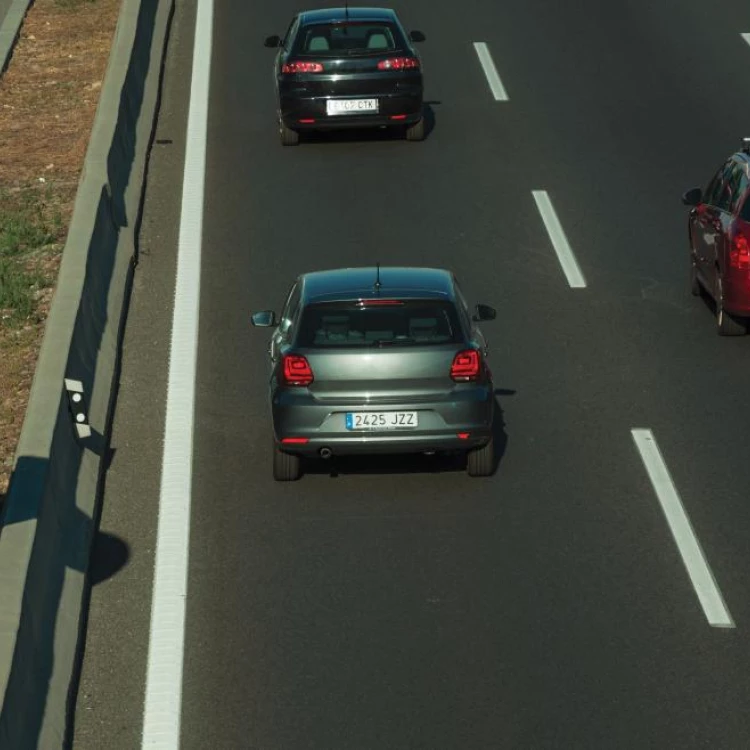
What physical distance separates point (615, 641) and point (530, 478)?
9.50ft

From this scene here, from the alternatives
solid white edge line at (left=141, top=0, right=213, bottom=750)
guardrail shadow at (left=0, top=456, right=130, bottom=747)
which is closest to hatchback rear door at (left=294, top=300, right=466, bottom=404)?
solid white edge line at (left=141, top=0, right=213, bottom=750)

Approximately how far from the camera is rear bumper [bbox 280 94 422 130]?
24.2 metres

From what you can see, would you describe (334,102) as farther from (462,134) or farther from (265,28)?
(265,28)

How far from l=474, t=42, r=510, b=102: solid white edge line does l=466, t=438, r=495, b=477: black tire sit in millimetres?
13536

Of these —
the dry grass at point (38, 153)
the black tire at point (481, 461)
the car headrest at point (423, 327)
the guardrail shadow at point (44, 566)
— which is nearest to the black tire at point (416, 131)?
the dry grass at point (38, 153)

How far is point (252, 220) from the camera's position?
Result: 70.0 ft

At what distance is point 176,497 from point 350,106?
11635 millimetres

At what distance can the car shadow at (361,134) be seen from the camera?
25359 mm

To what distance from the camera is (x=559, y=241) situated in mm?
20312

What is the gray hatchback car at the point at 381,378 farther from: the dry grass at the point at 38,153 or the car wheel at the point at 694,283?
the car wheel at the point at 694,283

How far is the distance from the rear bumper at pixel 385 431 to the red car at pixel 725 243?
4.46 meters

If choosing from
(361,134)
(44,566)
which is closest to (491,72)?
(361,134)

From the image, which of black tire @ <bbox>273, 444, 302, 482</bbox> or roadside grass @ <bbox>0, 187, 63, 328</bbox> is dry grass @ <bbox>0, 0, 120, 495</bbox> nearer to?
roadside grass @ <bbox>0, 187, 63, 328</bbox>

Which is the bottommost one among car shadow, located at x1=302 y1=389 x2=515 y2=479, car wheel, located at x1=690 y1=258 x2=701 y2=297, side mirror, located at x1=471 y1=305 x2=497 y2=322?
car wheel, located at x1=690 y1=258 x2=701 y2=297
